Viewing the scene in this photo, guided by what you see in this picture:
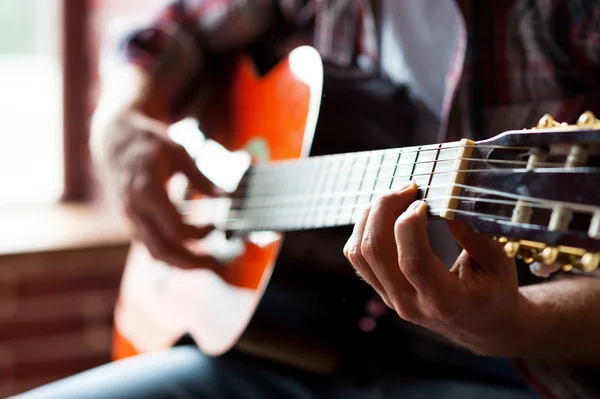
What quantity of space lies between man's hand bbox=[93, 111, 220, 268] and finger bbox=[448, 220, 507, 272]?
0.43m

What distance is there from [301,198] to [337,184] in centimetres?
9

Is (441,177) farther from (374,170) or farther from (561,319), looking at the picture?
(561,319)

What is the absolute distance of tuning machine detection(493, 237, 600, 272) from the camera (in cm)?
36

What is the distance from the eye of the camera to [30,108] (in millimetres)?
1562

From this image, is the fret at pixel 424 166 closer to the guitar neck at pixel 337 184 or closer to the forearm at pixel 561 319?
the guitar neck at pixel 337 184

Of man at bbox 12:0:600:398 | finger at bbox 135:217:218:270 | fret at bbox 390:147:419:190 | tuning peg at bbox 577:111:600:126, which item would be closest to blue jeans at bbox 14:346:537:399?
man at bbox 12:0:600:398

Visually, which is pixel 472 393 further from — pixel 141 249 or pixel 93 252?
pixel 93 252

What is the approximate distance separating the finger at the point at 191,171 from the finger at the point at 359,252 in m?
0.38

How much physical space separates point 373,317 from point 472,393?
0.13 metres

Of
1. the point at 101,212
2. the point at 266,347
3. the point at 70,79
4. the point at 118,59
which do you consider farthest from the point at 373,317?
the point at 70,79

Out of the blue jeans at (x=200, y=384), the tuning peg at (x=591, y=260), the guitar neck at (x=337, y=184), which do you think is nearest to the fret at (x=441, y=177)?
the guitar neck at (x=337, y=184)

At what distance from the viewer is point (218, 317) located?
81 centimetres

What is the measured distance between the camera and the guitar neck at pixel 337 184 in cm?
45

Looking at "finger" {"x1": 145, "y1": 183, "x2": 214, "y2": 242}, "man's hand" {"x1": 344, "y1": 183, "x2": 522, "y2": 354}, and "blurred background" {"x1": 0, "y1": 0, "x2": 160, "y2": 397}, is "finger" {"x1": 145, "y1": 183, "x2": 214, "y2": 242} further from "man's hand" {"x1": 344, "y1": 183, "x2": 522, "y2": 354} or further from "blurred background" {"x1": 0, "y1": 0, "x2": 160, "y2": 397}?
"blurred background" {"x1": 0, "y1": 0, "x2": 160, "y2": 397}
